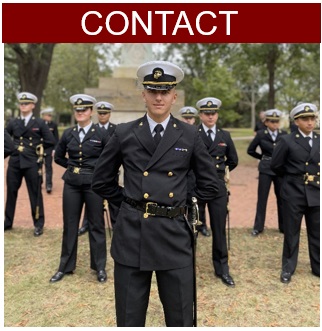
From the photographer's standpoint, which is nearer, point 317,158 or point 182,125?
point 182,125

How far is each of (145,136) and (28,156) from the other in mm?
4705

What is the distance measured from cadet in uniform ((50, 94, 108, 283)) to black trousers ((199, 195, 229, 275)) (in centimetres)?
159

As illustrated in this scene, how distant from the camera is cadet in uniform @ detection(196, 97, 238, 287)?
17.0ft

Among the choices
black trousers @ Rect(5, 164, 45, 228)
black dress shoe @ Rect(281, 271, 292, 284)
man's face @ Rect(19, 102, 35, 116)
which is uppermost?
man's face @ Rect(19, 102, 35, 116)

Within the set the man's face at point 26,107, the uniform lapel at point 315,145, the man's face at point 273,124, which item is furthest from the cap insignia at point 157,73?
→ the man's face at point 273,124

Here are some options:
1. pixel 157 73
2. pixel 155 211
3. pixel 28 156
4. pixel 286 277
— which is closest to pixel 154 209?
pixel 155 211

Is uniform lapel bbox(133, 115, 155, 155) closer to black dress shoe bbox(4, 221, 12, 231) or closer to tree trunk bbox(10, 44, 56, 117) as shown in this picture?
black dress shoe bbox(4, 221, 12, 231)

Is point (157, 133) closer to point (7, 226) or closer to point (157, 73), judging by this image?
point (157, 73)

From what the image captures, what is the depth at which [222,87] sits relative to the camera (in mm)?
37406

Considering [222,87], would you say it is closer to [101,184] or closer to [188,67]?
[188,67]

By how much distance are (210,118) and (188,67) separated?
3576 cm

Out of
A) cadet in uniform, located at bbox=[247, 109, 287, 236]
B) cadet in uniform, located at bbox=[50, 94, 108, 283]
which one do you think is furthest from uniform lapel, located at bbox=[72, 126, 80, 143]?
cadet in uniform, located at bbox=[247, 109, 287, 236]

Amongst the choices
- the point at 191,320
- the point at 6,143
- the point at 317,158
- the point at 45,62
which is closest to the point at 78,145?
the point at 6,143

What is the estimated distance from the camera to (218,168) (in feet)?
17.6
